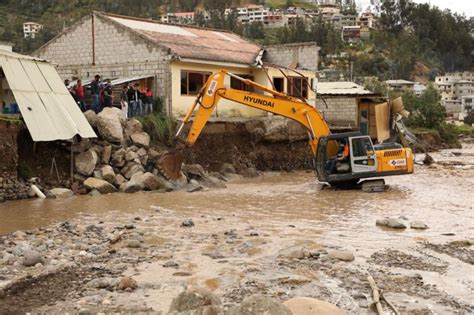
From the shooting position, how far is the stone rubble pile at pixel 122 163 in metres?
18.5

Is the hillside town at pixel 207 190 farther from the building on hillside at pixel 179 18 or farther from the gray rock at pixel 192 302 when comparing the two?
the building on hillside at pixel 179 18

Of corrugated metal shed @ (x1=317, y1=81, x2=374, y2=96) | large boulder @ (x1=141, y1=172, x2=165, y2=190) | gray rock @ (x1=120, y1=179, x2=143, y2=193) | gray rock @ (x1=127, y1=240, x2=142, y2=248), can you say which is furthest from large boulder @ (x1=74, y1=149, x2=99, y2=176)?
corrugated metal shed @ (x1=317, y1=81, x2=374, y2=96)

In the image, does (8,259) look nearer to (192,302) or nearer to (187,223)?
(192,302)

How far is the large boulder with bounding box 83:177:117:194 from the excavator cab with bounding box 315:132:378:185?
6.69 meters

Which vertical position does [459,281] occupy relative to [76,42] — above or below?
below

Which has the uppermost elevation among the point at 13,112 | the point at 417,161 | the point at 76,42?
the point at 76,42

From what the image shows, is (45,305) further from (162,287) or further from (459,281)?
(459,281)

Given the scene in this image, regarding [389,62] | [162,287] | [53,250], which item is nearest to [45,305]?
[162,287]

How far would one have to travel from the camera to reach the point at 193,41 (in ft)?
90.6

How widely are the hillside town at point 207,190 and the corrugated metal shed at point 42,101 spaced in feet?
0.20

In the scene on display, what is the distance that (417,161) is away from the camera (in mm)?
30953

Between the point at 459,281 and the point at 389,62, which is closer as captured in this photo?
the point at 459,281

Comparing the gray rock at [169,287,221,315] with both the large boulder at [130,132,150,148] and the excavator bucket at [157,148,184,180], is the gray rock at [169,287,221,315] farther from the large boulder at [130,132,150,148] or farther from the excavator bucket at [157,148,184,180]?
the large boulder at [130,132,150,148]

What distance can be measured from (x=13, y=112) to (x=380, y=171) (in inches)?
477
